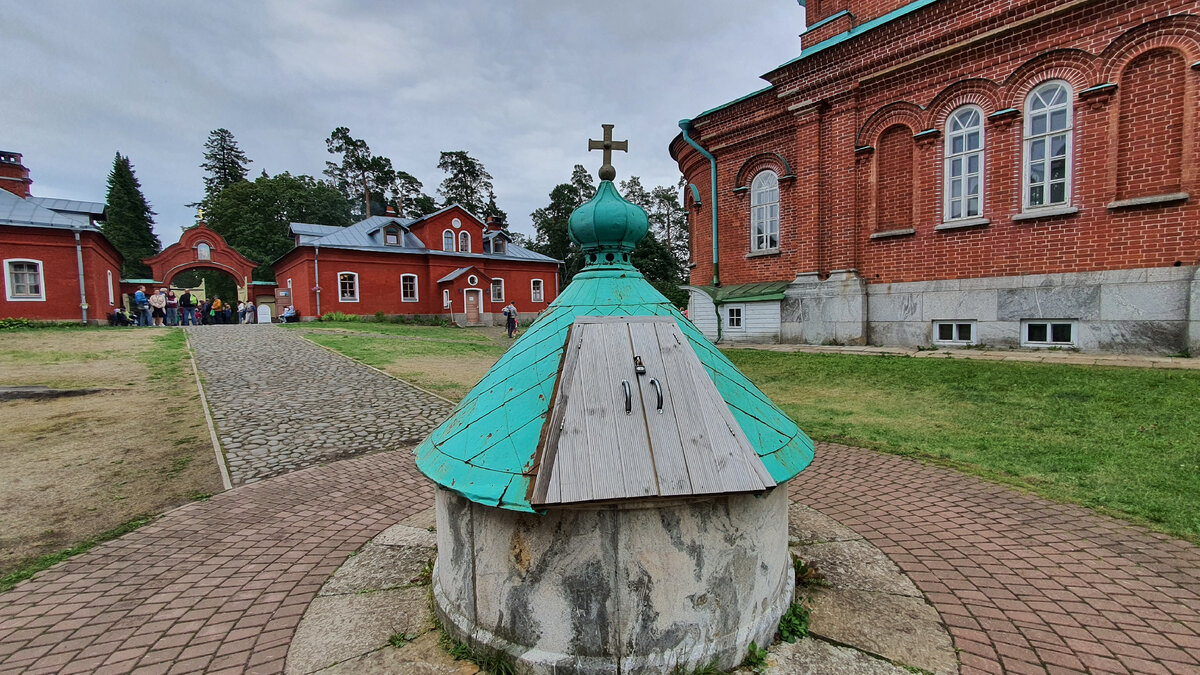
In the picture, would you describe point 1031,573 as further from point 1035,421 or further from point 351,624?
point 1035,421

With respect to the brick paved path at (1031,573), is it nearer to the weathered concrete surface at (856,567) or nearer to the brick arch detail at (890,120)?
the weathered concrete surface at (856,567)

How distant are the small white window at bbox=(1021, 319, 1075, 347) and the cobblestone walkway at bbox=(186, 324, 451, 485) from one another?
36.9 ft

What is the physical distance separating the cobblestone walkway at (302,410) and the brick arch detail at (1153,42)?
43.3ft

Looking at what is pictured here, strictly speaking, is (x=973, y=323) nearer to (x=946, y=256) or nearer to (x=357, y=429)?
(x=946, y=256)

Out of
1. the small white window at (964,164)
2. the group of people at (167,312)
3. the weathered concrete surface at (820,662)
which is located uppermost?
the small white window at (964,164)

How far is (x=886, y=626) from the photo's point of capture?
264 centimetres

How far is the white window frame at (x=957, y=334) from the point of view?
11.0 m

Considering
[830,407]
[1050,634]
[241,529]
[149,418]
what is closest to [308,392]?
[149,418]

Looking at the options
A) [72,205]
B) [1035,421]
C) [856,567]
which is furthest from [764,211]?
[72,205]

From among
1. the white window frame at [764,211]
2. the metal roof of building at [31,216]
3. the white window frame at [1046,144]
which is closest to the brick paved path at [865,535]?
the white window frame at [1046,144]

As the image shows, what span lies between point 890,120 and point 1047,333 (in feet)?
18.6

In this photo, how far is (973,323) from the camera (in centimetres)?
1105

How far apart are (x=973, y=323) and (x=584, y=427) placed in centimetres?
1198

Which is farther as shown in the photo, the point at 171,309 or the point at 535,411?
the point at 171,309
